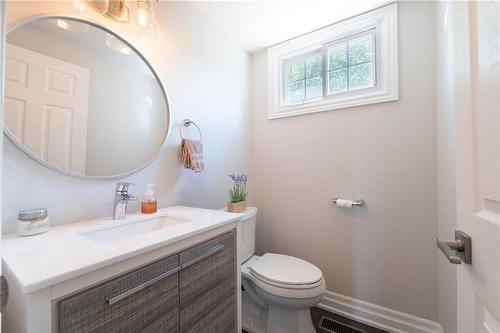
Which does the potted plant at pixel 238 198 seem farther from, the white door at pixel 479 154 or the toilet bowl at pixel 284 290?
the white door at pixel 479 154

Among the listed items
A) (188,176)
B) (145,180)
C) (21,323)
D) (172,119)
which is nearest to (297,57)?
(172,119)

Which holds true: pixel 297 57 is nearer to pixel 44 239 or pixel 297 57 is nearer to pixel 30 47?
pixel 30 47

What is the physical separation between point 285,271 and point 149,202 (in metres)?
0.93

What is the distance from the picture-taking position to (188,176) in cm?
147

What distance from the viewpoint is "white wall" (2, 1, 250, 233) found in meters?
0.84

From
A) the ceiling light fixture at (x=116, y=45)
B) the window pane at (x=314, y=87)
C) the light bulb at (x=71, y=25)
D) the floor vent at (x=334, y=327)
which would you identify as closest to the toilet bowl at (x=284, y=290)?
the floor vent at (x=334, y=327)

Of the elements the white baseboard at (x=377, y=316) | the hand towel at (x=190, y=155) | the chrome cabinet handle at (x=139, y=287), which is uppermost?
the hand towel at (x=190, y=155)

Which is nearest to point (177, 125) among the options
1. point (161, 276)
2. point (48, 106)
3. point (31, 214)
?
point (48, 106)

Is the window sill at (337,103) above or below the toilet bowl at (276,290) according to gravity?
above

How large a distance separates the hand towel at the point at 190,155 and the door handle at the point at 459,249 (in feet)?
3.93

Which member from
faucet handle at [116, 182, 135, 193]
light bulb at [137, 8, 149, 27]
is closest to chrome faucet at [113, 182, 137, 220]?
faucet handle at [116, 182, 135, 193]

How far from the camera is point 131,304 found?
63 centimetres

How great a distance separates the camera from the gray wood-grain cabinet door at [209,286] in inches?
31.4

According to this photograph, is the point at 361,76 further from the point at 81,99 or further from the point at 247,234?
the point at 81,99
